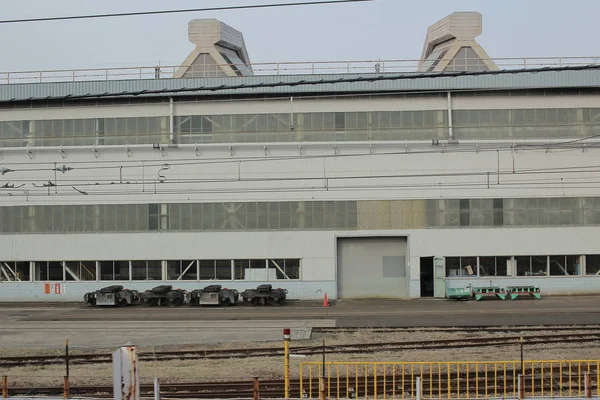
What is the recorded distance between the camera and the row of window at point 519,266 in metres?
35.6

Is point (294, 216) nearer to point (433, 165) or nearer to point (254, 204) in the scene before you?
point (254, 204)

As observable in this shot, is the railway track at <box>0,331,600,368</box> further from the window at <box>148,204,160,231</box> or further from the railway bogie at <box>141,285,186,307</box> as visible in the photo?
the window at <box>148,204,160,231</box>

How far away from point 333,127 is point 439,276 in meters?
10.6

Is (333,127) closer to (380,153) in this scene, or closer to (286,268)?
(380,153)

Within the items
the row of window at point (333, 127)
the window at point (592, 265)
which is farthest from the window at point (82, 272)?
the window at point (592, 265)

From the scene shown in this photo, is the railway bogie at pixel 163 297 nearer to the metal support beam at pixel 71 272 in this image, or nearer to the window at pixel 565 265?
the metal support beam at pixel 71 272

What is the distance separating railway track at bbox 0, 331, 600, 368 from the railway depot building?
1440 cm

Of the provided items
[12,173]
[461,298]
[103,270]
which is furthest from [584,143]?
[12,173]

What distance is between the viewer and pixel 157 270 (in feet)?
120

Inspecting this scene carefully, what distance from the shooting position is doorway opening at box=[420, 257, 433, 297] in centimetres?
3603

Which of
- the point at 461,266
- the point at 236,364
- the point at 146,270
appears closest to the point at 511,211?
the point at 461,266

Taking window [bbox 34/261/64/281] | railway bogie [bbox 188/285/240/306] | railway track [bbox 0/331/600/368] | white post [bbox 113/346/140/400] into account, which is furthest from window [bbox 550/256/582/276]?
white post [bbox 113/346/140/400]

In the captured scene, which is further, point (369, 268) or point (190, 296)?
point (369, 268)

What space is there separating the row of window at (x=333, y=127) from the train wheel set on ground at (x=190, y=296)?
28.8ft
